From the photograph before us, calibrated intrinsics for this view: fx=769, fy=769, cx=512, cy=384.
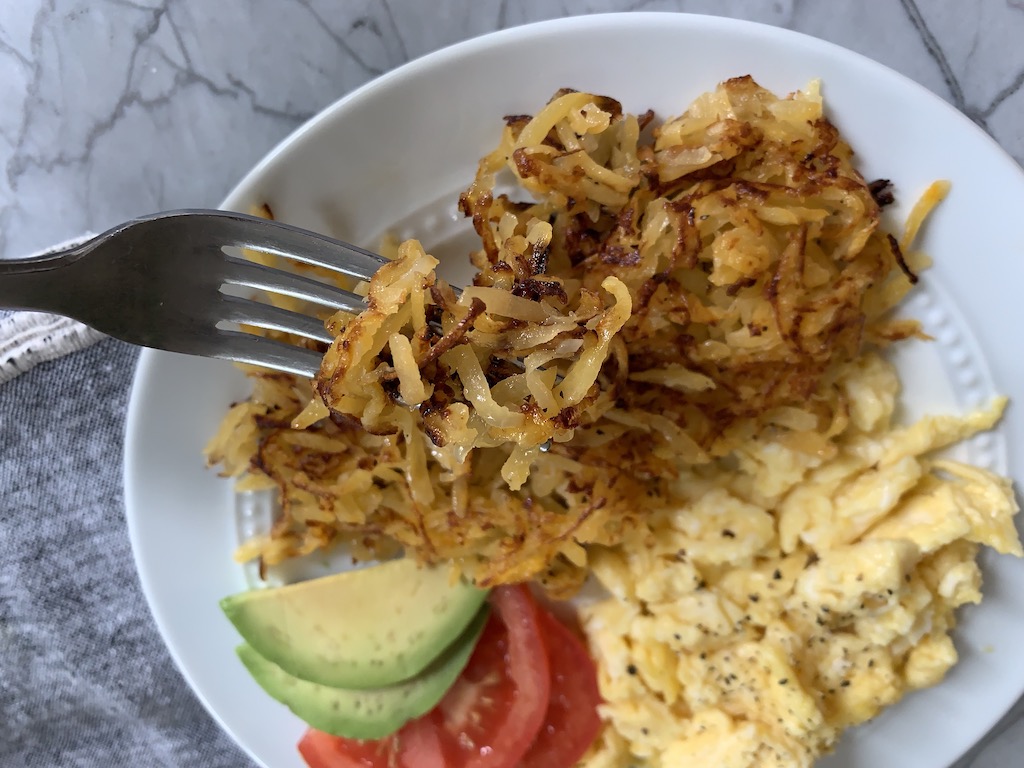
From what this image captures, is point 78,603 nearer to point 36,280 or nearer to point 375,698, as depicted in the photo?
point 375,698

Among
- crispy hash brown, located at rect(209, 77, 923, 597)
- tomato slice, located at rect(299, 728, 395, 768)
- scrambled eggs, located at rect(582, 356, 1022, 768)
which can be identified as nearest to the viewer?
crispy hash brown, located at rect(209, 77, 923, 597)

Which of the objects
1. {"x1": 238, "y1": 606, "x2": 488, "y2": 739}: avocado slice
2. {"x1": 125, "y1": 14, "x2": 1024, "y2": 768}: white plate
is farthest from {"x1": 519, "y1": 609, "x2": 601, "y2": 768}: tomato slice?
{"x1": 125, "y1": 14, "x2": 1024, "y2": 768}: white plate

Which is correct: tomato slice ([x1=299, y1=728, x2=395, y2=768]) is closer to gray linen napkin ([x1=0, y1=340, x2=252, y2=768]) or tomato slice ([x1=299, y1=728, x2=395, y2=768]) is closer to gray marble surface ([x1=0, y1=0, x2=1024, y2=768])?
gray linen napkin ([x1=0, y1=340, x2=252, y2=768])

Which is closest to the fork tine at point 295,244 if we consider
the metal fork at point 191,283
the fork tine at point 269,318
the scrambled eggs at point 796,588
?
the metal fork at point 191,283

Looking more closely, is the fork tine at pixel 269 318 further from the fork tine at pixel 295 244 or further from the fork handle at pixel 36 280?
the fork handle at pixel 36 280

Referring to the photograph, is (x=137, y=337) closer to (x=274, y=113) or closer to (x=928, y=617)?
(x=274, y=113)

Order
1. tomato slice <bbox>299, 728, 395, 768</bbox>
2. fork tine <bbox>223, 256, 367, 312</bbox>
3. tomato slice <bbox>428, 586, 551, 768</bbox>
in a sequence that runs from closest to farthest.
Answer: fork tine <bbox>223, 256, 367, 312</bbox>
tomato slice <bbox>428, 586, 551, 768</bbox>
tomato slice <bbox>299, 728, 395, 768</bbox>
